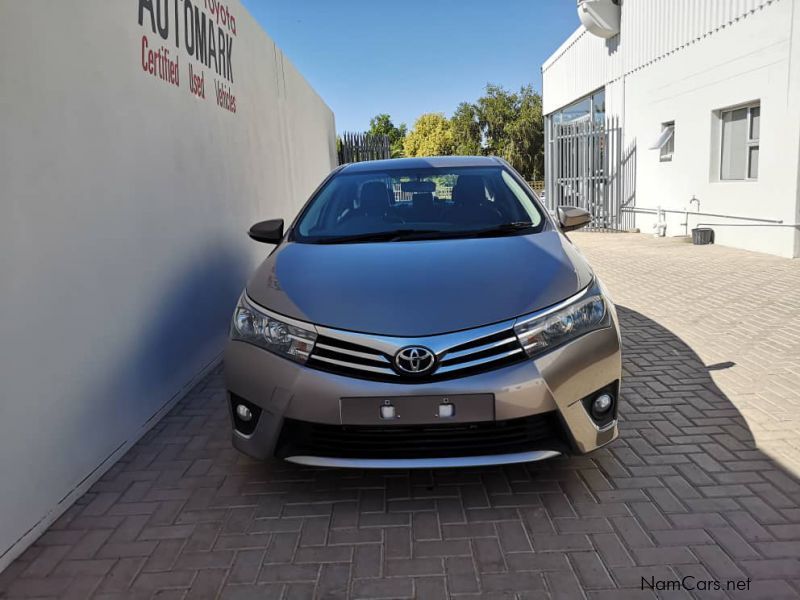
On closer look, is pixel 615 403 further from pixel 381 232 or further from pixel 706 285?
pixel 706 285

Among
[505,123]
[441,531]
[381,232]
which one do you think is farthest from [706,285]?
[505,123]

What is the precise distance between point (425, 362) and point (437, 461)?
0.43 metres

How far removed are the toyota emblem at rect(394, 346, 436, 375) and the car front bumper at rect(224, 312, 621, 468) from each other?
0.21 feet

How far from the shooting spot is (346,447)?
2719mm

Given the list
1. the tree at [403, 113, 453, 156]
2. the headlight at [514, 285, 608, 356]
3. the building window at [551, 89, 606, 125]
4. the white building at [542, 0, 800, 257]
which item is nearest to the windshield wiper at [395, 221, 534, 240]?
the headlight at [514, 285, 608, 356]

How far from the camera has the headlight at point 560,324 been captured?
2668 mm

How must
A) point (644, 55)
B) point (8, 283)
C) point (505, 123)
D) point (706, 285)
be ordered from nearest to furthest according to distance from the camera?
point (8, 283), point (706, 285), point (644, 55), point (505, 123)

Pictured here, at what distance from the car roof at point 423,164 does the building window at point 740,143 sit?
732 centimetres

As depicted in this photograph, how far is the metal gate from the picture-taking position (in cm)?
1530

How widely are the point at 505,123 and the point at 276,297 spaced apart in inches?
1734

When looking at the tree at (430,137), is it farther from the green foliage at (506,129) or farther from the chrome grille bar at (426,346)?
the chrome grille bar at (426,346)

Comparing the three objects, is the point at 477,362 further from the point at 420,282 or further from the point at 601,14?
the point at 601,14

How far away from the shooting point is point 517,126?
43.5 metres

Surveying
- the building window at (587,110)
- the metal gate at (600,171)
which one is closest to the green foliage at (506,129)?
the building window at (587,110)
